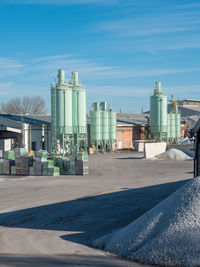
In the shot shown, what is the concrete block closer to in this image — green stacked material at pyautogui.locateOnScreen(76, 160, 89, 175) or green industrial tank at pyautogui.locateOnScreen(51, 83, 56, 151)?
green industrial tank at pyautogui.locateOnScreen(51, 83, 56, 151)

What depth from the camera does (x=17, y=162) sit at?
2842 cm

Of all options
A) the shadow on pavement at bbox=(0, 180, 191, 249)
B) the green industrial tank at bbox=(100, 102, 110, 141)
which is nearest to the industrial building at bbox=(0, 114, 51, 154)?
the green industrial tank at bbox=(100, 102, 110, 141)

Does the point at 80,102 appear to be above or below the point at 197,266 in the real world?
A: above

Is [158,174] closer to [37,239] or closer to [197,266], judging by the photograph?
[37,239]

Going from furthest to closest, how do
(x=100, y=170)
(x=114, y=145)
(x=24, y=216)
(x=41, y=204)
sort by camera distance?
(x=114, y=145) → (x=100, y=170) → (x=41, y=204) → (x=24, y=216)

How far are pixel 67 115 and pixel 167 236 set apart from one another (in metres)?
32.6

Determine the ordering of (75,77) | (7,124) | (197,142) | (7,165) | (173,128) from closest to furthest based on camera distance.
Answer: (197,142), (7,165), (7,124), (75,77), (173,128)

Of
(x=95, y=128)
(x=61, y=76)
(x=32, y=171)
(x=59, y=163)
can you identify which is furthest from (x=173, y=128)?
(x=32, y=171)

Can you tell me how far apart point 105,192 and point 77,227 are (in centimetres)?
769

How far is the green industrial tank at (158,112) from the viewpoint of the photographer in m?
52.8

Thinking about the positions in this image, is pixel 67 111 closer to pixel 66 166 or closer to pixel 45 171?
pixel 66 166

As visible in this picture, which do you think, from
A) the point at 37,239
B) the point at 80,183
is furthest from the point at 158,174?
the point at 37,239

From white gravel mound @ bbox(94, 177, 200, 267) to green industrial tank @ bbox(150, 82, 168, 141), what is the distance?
43.0m

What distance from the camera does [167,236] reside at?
897cm
